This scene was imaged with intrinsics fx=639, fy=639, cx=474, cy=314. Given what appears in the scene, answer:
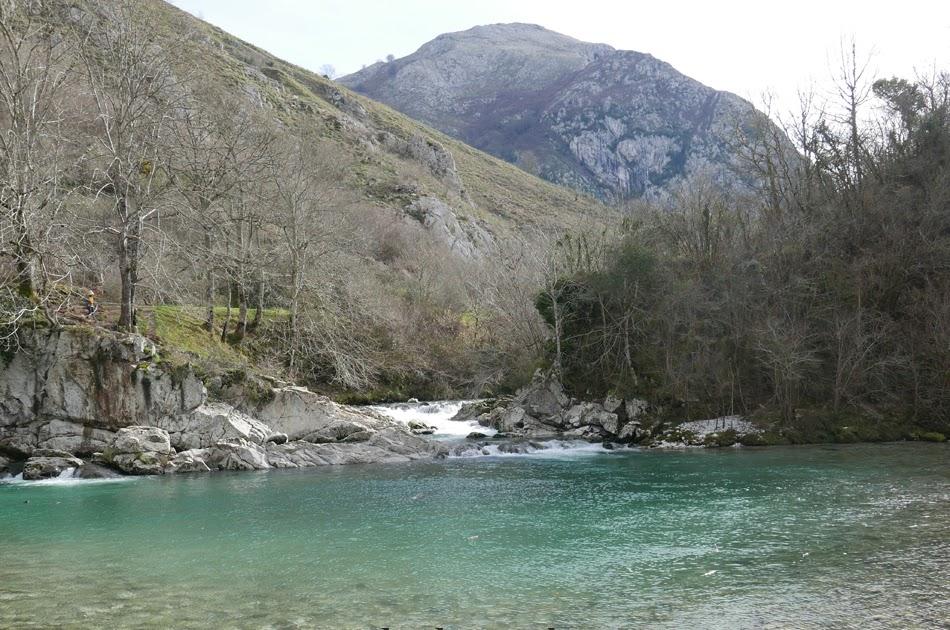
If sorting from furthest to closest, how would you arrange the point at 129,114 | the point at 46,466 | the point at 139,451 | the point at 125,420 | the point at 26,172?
the point at 129,114 → the point at 125,420 → the point at 139,451 → the point at 26,172 → the point at 46,466

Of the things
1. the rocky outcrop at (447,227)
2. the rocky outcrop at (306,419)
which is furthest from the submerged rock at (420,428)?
the rocky outcrop at (447,227)

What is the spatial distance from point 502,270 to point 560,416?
16.4 meters

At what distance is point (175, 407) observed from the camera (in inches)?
980

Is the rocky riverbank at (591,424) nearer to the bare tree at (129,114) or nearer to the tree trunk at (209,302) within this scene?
the tree trunk at (209,302)

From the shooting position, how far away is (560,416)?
1342 inches

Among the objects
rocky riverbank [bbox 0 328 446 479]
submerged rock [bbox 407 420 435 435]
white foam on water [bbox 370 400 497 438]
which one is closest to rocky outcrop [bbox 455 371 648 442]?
white foam on water [bbox 370 400 497 438]

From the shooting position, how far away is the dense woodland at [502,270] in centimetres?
2650

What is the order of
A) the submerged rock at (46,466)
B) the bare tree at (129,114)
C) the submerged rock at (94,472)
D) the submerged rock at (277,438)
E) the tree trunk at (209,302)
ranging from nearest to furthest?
the submerged rock at (46,466) → the submerged rock at (94,472) → the bare tree at (129,114) → the submerged rock at (277,438) → the tree trunk at (209,302)

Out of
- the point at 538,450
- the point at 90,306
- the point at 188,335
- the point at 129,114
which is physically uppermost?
the point at 129,114

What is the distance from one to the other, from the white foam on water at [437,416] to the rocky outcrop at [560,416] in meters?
1.15

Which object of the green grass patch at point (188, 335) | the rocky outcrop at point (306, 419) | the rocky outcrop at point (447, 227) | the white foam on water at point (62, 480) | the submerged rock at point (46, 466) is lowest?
the white foam on water at point (62, 480)

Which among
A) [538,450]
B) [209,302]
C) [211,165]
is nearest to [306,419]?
[538,450]

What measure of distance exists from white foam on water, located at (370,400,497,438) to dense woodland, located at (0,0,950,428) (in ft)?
11.1

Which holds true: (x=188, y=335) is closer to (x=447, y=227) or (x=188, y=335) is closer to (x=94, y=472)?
(x=94, y=472)
